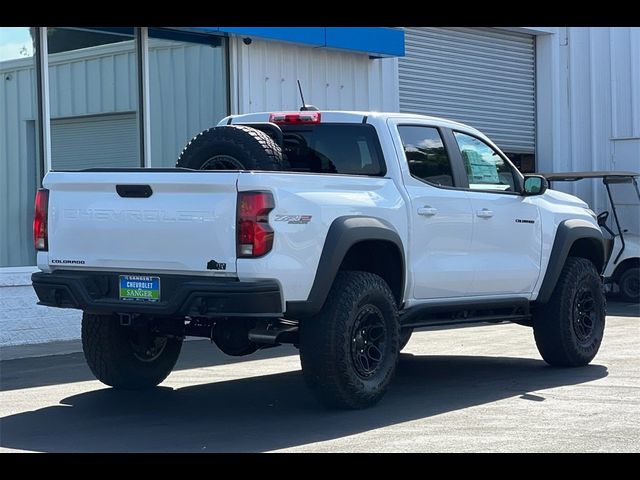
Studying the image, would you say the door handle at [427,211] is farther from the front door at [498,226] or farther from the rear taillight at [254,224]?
the rear taillight at [254,224]

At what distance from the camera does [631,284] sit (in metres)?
17.6

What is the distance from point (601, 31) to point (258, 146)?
1392 cm

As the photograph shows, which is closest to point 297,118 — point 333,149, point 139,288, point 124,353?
point 333,149

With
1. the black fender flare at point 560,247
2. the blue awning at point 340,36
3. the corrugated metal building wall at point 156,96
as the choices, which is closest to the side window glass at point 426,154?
the black fender flare at point 560,247

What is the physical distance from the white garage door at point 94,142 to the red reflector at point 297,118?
4.91 meters

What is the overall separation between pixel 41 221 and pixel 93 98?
5.94m

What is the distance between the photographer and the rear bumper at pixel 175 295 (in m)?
7.39

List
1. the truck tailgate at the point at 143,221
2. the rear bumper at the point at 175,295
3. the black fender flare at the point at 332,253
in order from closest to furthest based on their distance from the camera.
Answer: the rear bumper at the point at 175,295, the truck tailgate at the point at 143,221, the black fender flare at the point at 332,253

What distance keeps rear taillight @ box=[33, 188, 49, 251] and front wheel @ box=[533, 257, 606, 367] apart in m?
4.29

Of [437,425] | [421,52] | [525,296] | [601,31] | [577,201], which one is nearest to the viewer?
[437,425]

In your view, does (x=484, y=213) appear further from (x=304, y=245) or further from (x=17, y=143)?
(x=17, y=143)

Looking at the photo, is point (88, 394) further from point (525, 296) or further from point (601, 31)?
point (601, 31)

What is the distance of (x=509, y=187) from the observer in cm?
993
